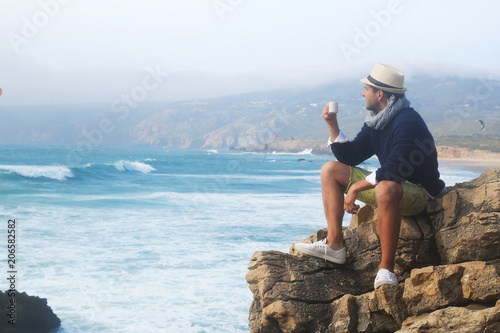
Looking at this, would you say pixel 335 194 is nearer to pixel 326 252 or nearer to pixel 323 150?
pixel 326 252

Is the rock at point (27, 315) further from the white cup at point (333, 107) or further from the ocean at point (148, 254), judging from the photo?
the white cup at point (333, 107)

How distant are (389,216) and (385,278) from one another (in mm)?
463

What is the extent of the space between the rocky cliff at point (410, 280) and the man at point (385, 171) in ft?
0.50

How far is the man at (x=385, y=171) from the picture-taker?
3977mm

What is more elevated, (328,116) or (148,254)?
(328,116)

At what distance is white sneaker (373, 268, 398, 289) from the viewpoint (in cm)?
388

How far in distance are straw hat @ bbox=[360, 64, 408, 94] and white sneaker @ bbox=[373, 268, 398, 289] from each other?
4.79ft

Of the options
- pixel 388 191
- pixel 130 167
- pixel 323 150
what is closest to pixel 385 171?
pixel 388 191

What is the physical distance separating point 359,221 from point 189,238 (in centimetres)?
866

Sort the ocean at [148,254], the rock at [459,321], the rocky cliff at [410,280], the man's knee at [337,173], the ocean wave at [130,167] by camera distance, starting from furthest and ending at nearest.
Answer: the ocean wave at [130,167] → the ocean at [148,254] → the man's knee at [337,173] → the rocky cliff at [410,280] → the rock at [459,321]

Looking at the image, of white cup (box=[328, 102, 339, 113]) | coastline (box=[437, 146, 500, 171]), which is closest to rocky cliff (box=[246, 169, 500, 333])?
white cup (box=[328, 102, 339, 113])

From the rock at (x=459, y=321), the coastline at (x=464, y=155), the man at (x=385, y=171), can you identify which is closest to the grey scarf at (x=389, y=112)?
the man at (x=385, y=171)

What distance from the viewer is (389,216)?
3965mm

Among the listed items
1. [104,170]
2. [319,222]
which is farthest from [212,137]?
[319,222]
